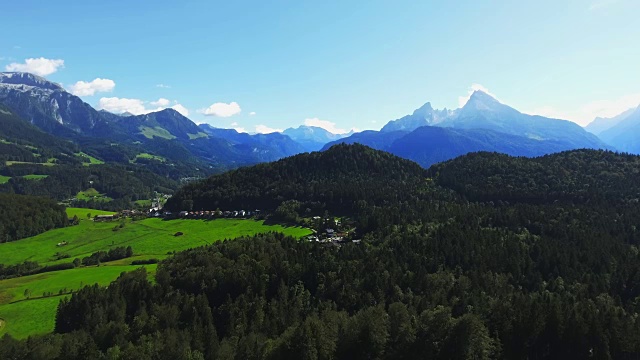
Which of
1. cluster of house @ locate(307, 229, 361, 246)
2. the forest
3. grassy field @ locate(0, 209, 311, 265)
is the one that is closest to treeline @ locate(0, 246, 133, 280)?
grassy field @ locate(0, 209, 311, 265)

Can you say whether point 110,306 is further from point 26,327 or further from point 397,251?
point 397,251

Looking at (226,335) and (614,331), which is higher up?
(614,331)

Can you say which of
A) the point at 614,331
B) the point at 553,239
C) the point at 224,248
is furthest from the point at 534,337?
the point at 224,248

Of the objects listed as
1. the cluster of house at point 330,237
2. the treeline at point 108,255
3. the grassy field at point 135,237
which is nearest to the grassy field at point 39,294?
the treeline at point 108,255

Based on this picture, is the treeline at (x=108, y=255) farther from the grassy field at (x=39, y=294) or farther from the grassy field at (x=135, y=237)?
the grassy field at (x=39, y=294)

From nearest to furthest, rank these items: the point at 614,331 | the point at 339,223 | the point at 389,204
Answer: the point at 614,331 < the point at 339,223 < the point at 389,204

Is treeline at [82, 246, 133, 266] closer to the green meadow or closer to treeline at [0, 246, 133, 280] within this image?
treeline at [0, 246, 133, 280]
